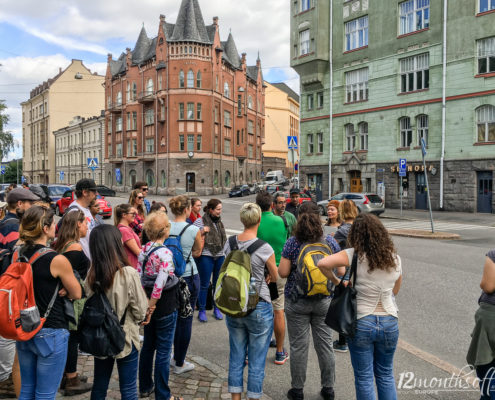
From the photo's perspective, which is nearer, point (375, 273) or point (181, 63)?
point (375, 273)

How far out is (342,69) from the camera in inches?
1330

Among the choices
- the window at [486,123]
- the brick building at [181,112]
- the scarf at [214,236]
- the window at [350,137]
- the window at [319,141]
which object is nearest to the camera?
the scarf at [214,236]

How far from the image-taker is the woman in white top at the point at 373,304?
3.46 m

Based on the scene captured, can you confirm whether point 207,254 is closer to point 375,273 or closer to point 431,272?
point 375,273

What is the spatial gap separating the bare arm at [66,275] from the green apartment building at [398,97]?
27.1m

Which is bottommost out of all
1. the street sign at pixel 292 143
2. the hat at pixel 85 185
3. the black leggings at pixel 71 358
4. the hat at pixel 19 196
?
the black leggings at pixel 71 358

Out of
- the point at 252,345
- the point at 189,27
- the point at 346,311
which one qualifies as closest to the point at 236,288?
the point at 252,345

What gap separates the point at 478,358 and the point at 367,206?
21.5m

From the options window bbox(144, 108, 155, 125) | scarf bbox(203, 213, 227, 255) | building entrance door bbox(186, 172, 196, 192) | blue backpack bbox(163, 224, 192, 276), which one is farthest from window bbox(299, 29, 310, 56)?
blue backpack bbox(163, 224, 192, 276)

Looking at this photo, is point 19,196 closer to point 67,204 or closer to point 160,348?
point 160,348

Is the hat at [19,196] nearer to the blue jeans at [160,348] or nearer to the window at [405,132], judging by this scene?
the blue jeans at [160,348]

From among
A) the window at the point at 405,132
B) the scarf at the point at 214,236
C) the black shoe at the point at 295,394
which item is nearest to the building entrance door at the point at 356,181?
the window at the point at 405,132

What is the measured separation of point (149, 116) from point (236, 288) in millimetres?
55103

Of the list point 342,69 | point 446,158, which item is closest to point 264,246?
point 446,158
